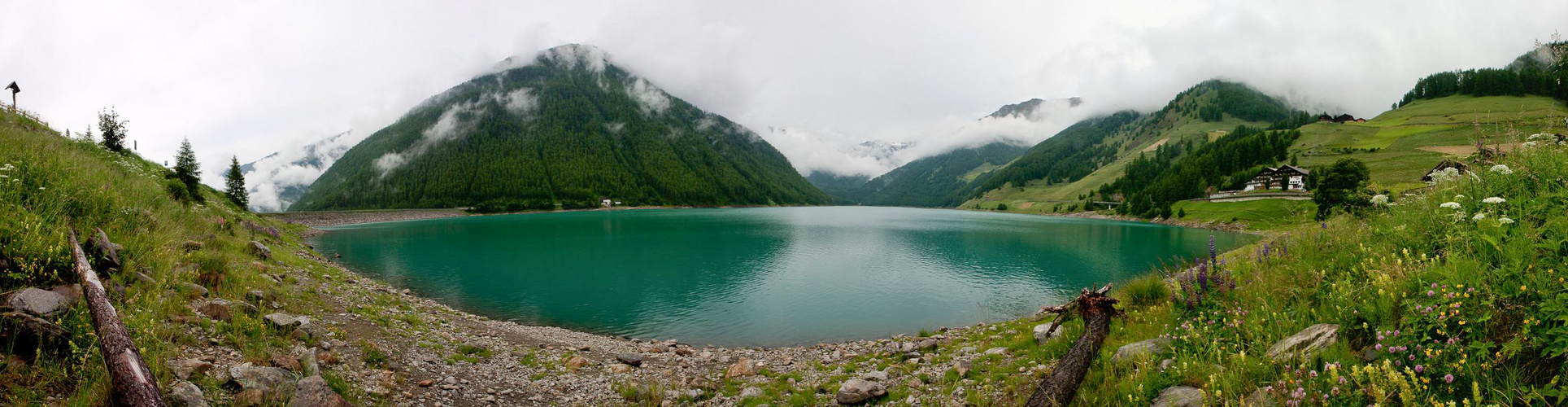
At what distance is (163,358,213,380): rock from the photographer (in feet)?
18.9

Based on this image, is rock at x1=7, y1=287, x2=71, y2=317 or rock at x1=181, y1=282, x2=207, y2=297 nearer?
rock at x1=7, y1=287, x2=71, y2=317

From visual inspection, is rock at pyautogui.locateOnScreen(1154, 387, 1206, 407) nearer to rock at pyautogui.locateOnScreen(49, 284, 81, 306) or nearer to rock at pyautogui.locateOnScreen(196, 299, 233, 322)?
rock at pyautogui.locateOnScreen(49, 284, 81, 306)

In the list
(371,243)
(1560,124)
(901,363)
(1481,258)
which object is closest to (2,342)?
(901,363)

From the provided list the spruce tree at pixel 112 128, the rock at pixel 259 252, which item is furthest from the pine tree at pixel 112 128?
the rock at pixel 259 252

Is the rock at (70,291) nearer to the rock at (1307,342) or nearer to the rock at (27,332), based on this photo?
the rock at (27,332)

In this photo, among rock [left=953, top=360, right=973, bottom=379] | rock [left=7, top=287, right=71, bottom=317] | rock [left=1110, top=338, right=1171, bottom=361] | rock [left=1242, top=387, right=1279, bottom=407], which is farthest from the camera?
rock [left=953, top=360, right=973, bottom=379]

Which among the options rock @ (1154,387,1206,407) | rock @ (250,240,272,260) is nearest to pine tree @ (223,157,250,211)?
rock @ (250,240,272,260)

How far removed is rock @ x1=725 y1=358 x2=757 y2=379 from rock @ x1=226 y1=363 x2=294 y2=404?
25.3 ft

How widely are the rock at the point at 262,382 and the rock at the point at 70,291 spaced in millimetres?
1587

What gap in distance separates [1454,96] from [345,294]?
10888 inches

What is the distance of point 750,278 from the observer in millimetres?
32594

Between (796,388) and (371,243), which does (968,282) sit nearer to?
(796,388)

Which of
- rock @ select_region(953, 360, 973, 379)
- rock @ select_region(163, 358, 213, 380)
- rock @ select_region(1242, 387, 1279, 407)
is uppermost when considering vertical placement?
rock @ select_region(163, 358, 213, 380)

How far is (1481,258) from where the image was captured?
185 inches
